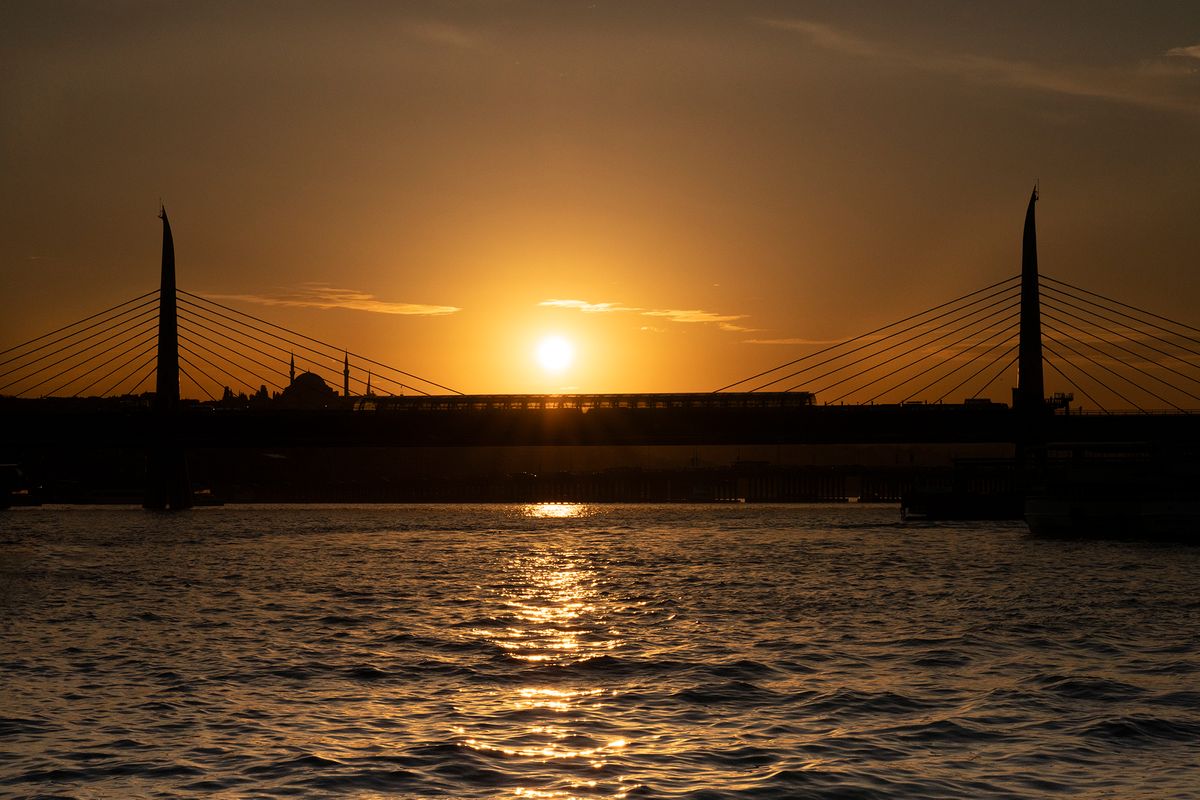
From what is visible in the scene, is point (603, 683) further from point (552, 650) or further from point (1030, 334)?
point (1030, 334)

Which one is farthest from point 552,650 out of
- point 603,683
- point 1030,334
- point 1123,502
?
point 1030,334

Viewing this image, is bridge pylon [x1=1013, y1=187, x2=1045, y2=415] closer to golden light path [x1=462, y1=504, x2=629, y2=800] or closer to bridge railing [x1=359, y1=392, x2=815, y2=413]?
bridge railing [x1=359, y1=392, x2=815, y2=413]

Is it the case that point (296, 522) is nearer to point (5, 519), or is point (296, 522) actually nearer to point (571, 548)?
point (5, 519)

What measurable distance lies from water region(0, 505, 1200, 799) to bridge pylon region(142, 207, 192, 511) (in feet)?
213

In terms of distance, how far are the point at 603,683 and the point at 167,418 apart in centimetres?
10025

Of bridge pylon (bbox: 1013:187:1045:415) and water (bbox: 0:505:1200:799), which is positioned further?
bridge pylon (bbox: 1013:187:1045:415)

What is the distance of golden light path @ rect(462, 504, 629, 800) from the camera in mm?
18219

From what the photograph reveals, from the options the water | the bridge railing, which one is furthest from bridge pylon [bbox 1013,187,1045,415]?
the water

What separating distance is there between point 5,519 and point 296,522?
28.2 metres

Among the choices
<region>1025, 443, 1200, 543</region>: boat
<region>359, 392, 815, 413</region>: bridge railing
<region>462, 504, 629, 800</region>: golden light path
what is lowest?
<region>462, 504, 629, 800</region>: golden light path

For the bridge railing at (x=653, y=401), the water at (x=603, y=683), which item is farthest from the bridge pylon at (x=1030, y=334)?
the water at (x=603, y=683)

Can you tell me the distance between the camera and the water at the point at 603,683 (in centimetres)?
1694

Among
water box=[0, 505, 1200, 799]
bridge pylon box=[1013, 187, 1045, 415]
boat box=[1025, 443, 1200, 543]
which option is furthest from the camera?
bridge pylon box=[1013, 187, 1045, 415]

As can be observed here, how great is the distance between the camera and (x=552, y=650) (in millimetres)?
28984
